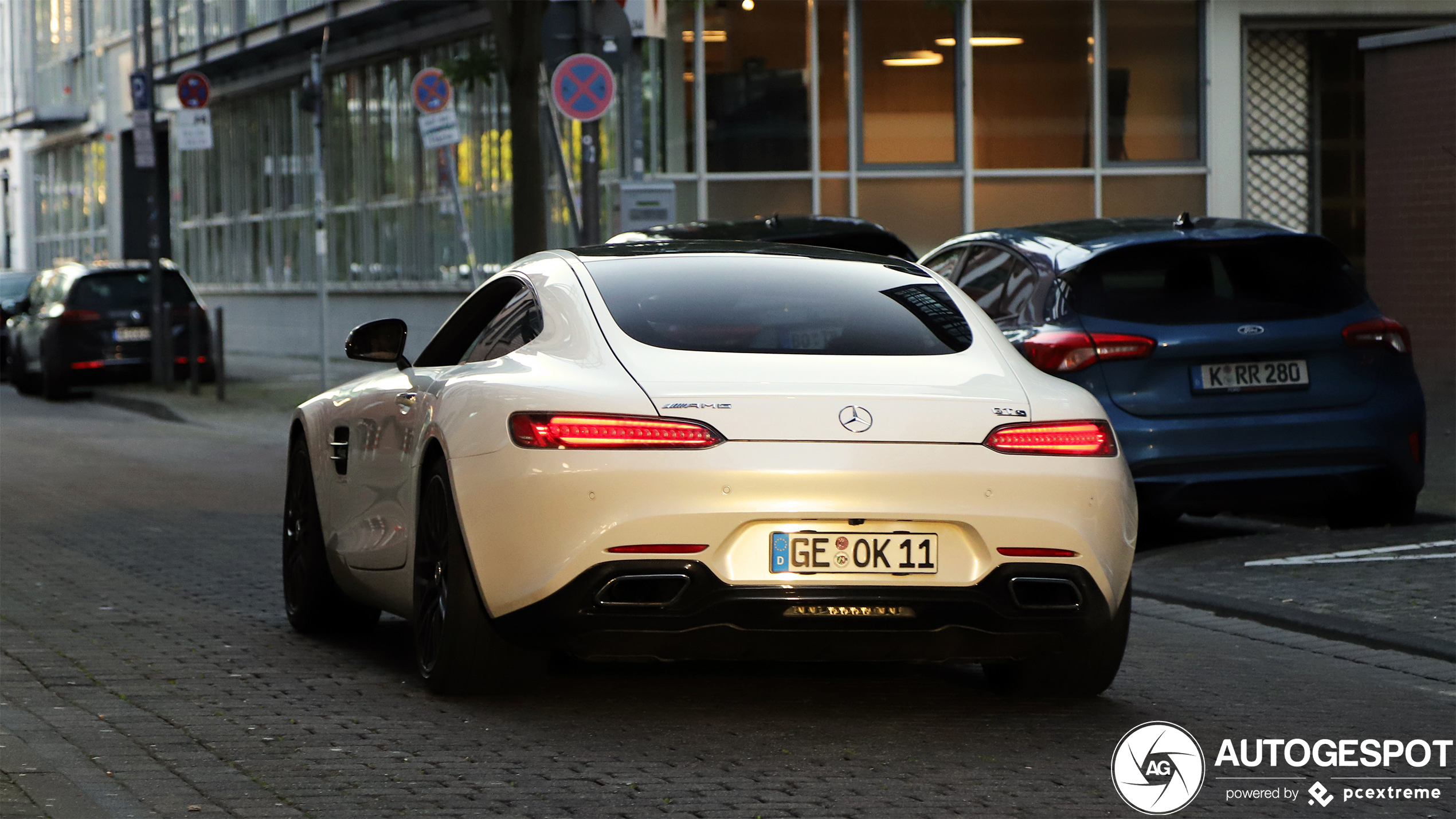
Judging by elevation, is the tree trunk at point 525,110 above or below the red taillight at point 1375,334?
above

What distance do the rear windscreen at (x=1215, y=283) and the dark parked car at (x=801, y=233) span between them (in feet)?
6.03

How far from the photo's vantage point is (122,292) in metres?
26.8

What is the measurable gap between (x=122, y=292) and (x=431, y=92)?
7325 mm

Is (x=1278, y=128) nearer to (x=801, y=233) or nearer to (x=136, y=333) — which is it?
(x=136, y=333)

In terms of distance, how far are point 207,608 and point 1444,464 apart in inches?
327

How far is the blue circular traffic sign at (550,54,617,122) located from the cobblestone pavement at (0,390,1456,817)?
21.5 feet

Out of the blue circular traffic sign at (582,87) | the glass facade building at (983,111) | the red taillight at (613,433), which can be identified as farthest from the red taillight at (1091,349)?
the glass facade building at (983,111)

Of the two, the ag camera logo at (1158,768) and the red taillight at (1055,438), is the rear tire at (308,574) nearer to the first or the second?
the red taillight at (1055,438)

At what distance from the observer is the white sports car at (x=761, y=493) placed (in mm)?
5637

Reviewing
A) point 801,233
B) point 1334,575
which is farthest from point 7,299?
point 1334,575

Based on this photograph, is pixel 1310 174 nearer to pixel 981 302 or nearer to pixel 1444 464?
pixel 1444 464

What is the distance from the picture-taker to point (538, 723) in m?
6.02

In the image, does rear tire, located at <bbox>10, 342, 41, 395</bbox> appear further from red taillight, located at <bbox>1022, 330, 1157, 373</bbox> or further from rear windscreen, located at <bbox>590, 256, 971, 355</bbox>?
rear windscreen, located at <bbox>590, 256, 971, 355</bbox>

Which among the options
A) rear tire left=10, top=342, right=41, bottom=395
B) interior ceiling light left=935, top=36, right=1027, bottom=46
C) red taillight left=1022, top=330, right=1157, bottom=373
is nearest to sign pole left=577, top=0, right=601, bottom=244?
red taillight left=1022, top=330, right=1157, bottom=373
